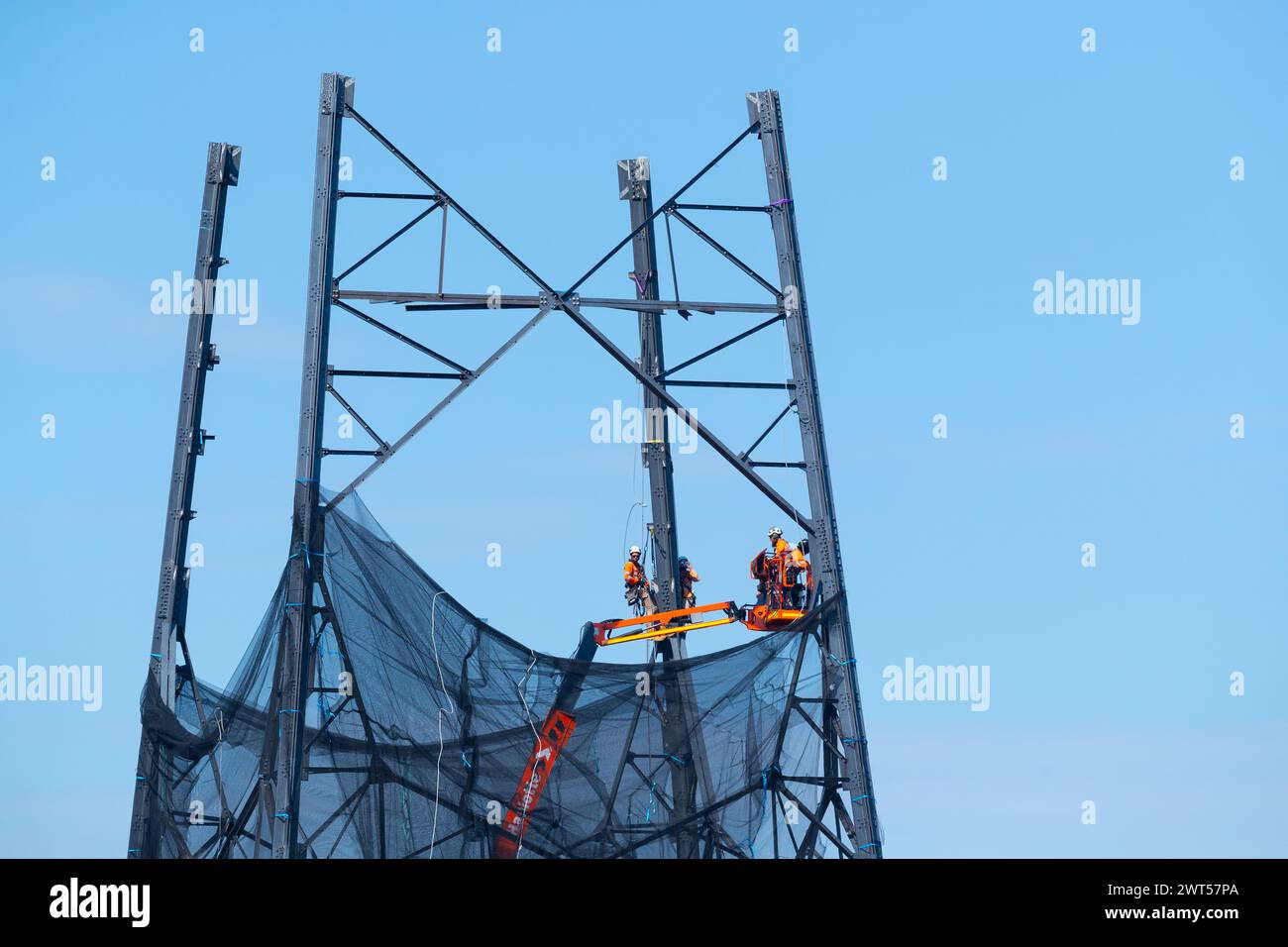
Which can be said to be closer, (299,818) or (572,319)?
(299,818)

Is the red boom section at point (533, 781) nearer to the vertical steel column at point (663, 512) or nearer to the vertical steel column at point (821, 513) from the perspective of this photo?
the vertical steel column at point (663, 512)

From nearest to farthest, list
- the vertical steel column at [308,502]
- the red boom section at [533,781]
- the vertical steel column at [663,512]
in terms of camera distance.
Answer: the vertical steel column at [308,502] → the red boom section at [533,781] → the vertical steel column at [663,512]

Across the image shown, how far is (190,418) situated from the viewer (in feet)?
102

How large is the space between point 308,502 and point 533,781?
473 cm

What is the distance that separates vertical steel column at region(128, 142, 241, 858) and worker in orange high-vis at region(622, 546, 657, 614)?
272 inches

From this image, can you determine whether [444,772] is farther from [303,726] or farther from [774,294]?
[774,294]

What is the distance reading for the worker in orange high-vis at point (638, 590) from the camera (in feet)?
97.5

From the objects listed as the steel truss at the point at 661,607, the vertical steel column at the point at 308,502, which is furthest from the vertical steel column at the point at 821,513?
the vertical steel column at the point at 308,502

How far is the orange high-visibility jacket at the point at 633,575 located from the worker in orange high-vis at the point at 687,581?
0.84 meters

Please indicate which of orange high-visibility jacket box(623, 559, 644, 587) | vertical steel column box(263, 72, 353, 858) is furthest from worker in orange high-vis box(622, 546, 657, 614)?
vertical steel column box(263, 72, 353, 858)

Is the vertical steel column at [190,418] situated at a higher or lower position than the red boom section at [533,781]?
higher

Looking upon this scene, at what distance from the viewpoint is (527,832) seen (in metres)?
24.7
